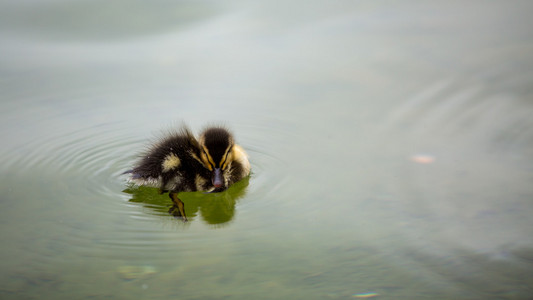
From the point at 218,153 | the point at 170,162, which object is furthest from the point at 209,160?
the point at 170,162

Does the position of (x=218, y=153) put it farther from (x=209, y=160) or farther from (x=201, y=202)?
(x=201, y=202)

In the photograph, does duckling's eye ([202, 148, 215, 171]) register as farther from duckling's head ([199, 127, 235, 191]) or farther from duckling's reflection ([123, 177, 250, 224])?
duckling's reflection ([123, 177, 250, 224])

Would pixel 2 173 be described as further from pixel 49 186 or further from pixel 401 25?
pixel 401 25

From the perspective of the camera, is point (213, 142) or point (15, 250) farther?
point (213, 142)

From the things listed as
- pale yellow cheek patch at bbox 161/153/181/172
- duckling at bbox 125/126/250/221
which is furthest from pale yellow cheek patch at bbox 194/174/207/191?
pale yellow cheek patch at bbox 161/153/181/172

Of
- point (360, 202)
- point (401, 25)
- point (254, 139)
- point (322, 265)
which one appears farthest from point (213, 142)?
point (401, 25)

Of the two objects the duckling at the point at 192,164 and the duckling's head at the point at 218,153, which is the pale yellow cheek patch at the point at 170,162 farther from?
the duckling's head at the point at 218,153

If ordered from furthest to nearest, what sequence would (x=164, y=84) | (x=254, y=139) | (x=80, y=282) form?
(x=164, y=84), (x=254, y=139), (x=80, y=282)

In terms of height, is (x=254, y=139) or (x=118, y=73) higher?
(x=118, y=73)

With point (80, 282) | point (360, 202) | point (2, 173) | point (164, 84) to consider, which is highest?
point (164, 84)
